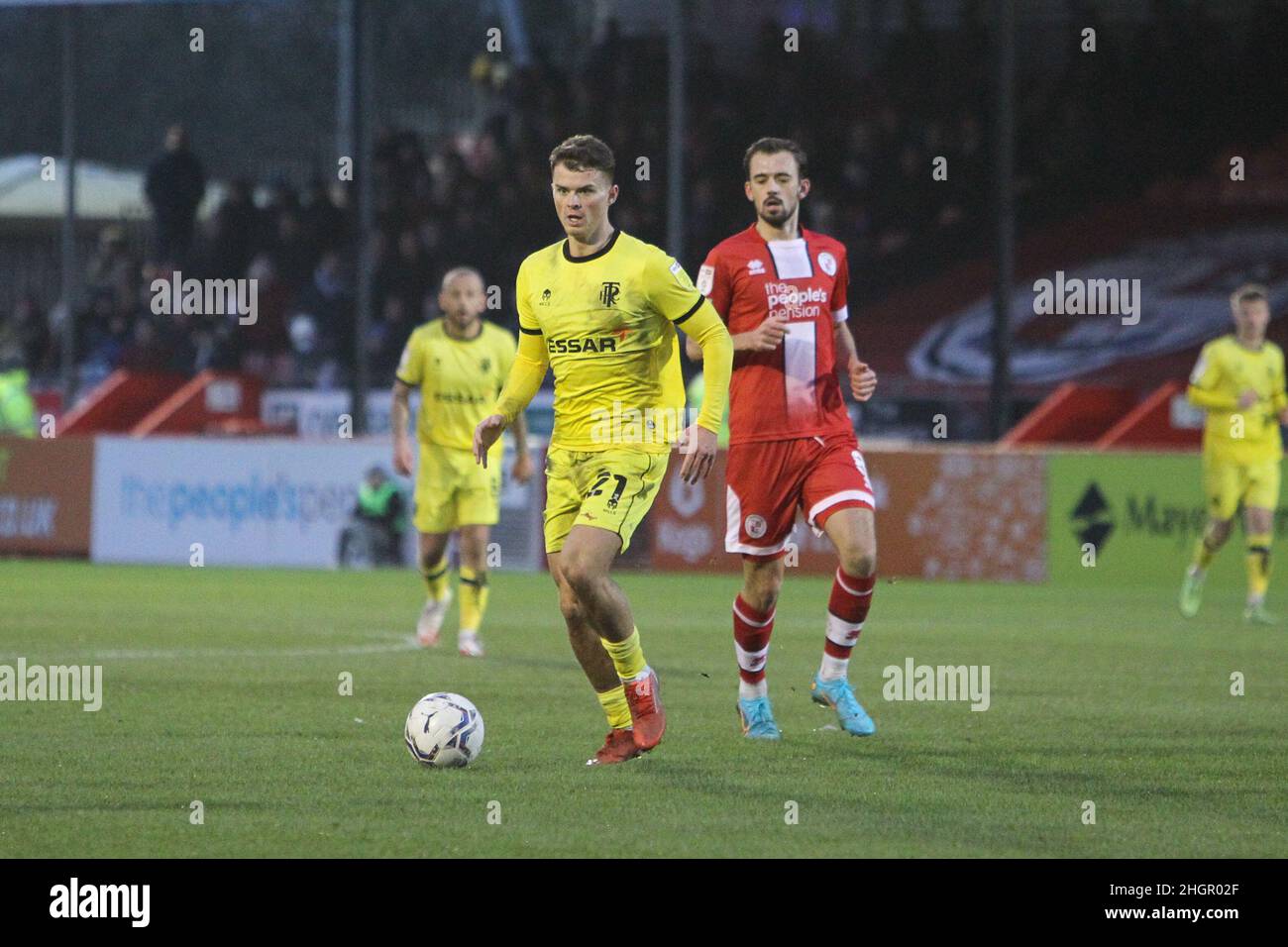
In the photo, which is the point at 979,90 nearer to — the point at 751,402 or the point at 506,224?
the point at 506,224

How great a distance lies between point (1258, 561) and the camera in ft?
53.9

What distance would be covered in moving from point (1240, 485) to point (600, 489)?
32.1 feet

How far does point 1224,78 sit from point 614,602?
73.0 feet

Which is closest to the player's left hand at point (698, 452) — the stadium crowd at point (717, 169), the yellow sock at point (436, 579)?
the yellow sock at point (436, 579)

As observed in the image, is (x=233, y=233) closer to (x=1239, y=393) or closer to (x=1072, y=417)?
(x=1072, y=417)

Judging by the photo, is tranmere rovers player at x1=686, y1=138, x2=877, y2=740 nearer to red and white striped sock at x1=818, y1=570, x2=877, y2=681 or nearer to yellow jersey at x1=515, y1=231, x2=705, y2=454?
red and white striped sock at x1=818, y1=570, x2=877, y2=681

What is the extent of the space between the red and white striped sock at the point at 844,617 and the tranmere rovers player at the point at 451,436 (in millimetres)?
4444

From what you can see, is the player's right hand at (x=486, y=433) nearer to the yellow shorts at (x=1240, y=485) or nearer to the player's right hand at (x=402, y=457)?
the player's right hand at (x=402, y=457)

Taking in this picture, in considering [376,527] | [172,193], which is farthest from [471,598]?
[172,193]

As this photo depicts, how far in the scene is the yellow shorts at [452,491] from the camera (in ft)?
44.3

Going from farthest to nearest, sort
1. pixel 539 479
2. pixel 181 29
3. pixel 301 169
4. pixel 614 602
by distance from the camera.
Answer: pixel 181 29 → pixel 301 169 → pixel 539 479 → pixel 614 602

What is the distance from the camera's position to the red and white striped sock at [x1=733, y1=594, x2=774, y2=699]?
364 inches

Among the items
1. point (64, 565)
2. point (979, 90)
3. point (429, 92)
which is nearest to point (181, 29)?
point (429, 92)

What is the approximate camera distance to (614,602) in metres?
8.10
